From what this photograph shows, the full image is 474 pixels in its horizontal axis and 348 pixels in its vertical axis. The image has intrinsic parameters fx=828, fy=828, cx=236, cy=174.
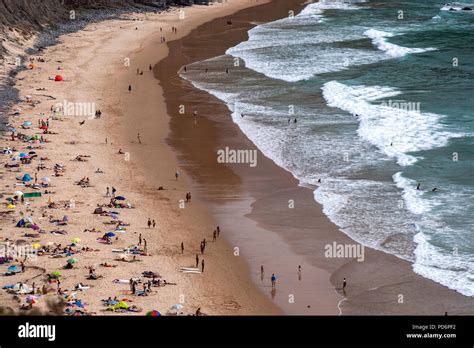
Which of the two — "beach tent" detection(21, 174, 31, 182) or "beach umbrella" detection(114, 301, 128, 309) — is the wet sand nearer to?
"beach umbrella" detection(114, 301, 128, 309)

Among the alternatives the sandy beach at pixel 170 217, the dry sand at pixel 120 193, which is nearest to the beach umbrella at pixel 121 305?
the sandy beach at pixel 170 217

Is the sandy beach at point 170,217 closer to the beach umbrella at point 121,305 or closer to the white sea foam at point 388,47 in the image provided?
the beach umbrella at point 121,305

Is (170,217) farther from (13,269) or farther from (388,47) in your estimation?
(388,47)

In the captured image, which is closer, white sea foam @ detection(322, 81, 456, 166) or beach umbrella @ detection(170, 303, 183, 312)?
beach umbrella @ detection(170, 303, 183, 312)

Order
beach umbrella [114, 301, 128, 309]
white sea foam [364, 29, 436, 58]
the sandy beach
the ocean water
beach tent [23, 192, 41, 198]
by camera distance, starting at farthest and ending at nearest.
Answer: white sea foam [364, 29, 436, 58] → beach tent [23, 192, 41, 198] → the ocean water → the sandy beach → beach umbrella [114, 301, 128, 309]

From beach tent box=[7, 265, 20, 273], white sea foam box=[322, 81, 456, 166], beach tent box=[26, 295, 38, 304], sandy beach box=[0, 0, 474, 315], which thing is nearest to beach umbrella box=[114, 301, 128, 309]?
sandy beach box=[0, 0, 474, 315]
